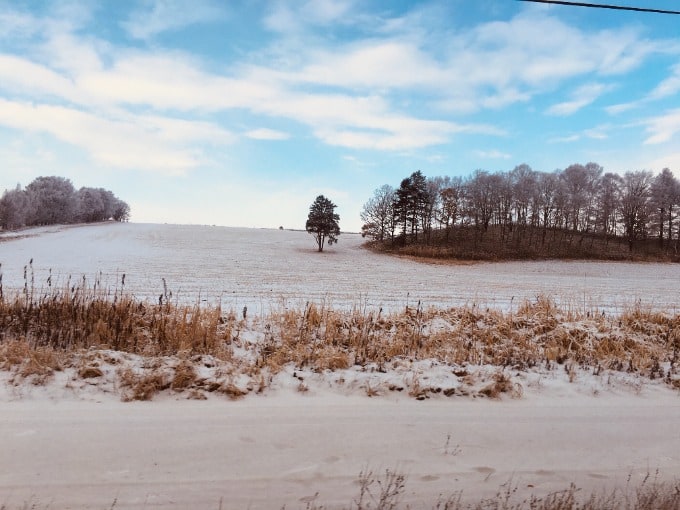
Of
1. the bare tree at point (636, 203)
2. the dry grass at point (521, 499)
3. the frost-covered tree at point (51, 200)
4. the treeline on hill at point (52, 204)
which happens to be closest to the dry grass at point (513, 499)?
the dry grass at point (521, 499)

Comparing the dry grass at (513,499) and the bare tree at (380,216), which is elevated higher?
the bare tree at (380,216)

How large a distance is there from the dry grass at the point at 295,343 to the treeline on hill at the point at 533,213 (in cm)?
4732

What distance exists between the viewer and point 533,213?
7038cm

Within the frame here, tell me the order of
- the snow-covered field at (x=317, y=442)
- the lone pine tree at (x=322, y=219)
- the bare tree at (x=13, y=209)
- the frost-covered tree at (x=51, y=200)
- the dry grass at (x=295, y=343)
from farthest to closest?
the frost-covered tree at (x=51, y=200)
the bare tree at (x=13, y=209)
the lone pine tree at (x=322, y=219)
the dry grass at (x=295, y=343)
the snow-covered field at (x=317, y=442)

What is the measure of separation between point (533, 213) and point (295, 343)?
71.5 metres

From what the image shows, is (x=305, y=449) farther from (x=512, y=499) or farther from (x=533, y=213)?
(x=533, y=213)

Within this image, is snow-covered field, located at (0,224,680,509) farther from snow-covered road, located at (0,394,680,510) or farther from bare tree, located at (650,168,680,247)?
bare tree, located at (650,168,680,247)

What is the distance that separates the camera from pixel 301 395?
5.77 m

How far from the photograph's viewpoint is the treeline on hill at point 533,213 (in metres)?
61.8

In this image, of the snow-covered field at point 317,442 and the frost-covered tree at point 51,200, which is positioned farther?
the frost-covered tree at point 51,200

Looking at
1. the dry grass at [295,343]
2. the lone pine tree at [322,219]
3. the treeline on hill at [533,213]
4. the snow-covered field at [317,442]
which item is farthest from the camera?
the treeline on hill at [533,213]

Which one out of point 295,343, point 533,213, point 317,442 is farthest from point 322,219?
point 317,442

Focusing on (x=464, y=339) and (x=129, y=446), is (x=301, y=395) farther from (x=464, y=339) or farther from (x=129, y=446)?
(x=464, y=339)

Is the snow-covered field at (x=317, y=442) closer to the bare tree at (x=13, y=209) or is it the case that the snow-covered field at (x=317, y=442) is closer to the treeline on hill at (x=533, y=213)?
the treeline on hill at (x=533, y=213)
